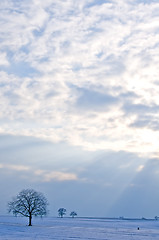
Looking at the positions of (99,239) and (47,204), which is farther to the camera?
(47,204)

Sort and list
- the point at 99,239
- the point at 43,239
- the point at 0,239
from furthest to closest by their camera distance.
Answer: the point at 99,239 < the point at 43,239 < the point at 0,239

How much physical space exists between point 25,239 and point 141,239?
69.5 ft

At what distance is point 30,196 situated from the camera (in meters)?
90.9

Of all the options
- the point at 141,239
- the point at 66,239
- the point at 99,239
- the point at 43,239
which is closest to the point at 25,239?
the point at 43,239

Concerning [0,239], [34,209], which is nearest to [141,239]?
[0,239]

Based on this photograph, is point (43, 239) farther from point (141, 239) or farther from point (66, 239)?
point (141, 239)

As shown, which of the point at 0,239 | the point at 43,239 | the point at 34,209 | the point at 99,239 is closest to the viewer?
the point at 0,239

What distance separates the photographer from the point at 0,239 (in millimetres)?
41625

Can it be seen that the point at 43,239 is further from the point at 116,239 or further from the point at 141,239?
the point at 141,239

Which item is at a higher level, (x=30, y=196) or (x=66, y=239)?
(x=30, y=196)

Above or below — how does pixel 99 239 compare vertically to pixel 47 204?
below

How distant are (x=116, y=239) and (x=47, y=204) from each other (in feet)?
148

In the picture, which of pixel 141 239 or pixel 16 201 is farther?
pixel 16 201

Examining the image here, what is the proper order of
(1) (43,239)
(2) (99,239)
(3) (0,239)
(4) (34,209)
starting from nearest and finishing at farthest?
(3) (0,239) < (1) (43,239) < (2) (99,239) < (4) (34,209)
